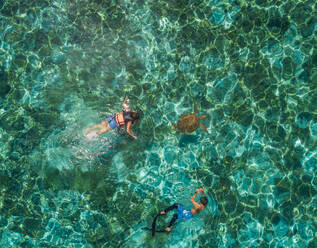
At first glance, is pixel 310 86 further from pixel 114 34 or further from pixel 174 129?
pixel 114 34

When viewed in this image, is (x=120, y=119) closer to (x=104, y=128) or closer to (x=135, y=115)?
(x=135, y=115)

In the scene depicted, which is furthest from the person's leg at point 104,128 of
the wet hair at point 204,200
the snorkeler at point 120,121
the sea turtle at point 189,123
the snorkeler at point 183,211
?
the wet hair at point 204,200

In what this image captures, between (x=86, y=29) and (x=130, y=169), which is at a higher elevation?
(x=86, y=29)

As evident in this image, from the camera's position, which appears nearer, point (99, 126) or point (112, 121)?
point (112, 121)

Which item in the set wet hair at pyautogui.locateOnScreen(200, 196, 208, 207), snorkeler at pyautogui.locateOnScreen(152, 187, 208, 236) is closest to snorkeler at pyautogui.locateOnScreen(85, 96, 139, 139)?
snorkeler at pyautogui.locateOnScreen(152, 187, 208, 236)

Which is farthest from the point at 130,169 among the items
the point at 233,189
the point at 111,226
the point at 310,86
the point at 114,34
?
the point at 310,86

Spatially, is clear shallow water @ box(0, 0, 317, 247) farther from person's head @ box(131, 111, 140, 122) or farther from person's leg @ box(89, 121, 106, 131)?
person's head @ box(131, 111, 140, 122)

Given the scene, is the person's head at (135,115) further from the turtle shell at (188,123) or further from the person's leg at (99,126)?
the turtle shell at (188,123)

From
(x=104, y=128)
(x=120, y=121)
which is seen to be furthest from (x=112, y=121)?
(x=104, y=128)
